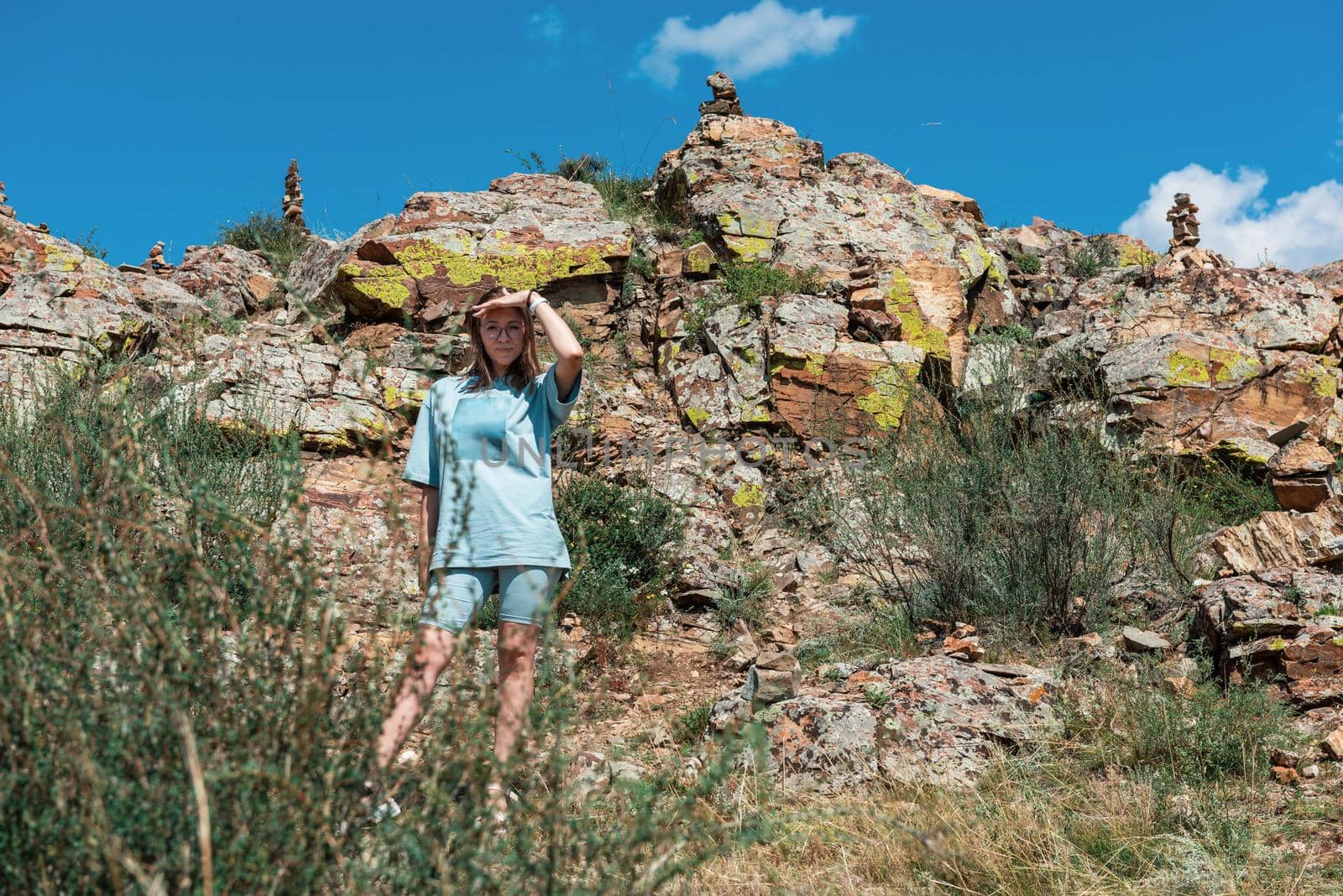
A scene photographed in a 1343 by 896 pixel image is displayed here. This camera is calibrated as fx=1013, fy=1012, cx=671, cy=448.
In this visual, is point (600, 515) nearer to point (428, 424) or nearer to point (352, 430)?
point (352, 430)

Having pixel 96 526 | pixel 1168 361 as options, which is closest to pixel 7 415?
pixel 96 526

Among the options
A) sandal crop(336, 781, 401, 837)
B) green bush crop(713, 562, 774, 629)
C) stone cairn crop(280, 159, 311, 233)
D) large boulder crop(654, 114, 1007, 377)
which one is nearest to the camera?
sandal crop(336, 781, 401, 837)

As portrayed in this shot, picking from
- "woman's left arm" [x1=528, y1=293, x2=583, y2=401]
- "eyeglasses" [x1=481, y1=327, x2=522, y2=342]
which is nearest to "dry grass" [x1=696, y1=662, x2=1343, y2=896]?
"woman's left arm" [x1=528, y1=293, x2=583, y2=401]

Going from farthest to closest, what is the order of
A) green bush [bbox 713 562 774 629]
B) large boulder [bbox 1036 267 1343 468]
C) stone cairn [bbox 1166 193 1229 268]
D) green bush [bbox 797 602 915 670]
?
stone cairn [bbox 1166 193 1229 268], large boulder [bbox 1036 267 1343 468], green bush [bbox 713 562 774 629], green bush [bbox 797 602 915 670]

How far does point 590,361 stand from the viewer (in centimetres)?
887

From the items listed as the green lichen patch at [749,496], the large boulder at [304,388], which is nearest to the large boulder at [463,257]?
the large boulder at [304,388]

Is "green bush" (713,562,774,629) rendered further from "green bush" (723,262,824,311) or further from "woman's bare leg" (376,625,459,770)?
"woman's bare leg" (376,625,459,770)

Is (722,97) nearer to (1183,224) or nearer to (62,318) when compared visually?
(1183,224)

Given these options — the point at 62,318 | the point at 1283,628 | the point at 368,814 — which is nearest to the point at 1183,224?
the point at 1283,628

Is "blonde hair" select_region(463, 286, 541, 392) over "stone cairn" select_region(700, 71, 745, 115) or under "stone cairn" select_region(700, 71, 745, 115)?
under

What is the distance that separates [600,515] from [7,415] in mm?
3680

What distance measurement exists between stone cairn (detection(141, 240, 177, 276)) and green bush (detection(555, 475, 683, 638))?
631 centimetres

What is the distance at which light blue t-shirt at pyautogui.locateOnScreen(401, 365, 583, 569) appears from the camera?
3258 mm

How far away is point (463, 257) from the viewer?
30.2 feet
